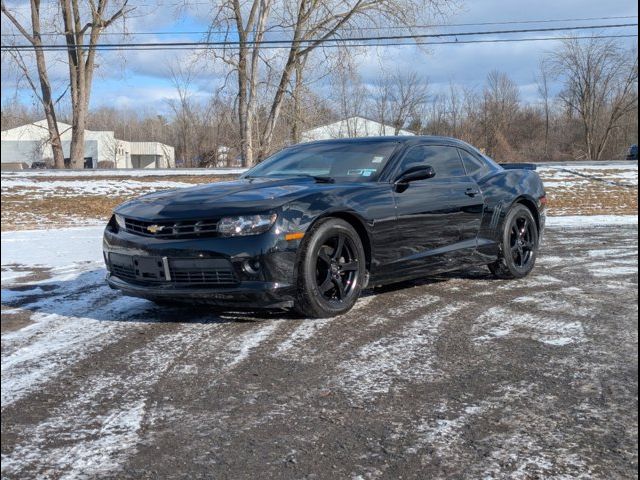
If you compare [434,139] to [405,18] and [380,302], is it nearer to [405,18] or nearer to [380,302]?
[380,302]

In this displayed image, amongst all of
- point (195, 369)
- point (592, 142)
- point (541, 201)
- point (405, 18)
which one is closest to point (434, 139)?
point (541, 201)

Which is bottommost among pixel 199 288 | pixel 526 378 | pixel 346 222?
pixel 526 378

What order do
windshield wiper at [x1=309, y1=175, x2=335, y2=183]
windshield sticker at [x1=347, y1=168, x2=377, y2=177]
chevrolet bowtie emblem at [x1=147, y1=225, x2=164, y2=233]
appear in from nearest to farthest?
chevrolet bowtie emblem at [x1=147, y1=225, x2=164, y2=233] < windshield wiper at [x1=309, y1=175, x2=335, y2=183] < windshield sticker at [x1=347, y1=168, x2=377, y2=177]

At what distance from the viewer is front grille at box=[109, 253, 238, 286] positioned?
415cm

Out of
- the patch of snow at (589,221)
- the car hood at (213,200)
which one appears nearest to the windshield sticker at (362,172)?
the car hood at (213,200)

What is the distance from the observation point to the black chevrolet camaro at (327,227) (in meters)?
4.19

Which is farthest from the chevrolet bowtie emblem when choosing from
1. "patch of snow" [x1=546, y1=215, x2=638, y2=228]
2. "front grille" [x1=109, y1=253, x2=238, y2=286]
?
"patch of snow" [x1=546, y1=215, x2=638, y2=228]

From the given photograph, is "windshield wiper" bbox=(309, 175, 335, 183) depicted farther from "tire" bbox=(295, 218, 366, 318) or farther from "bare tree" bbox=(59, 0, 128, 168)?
"bare tree" bbox=(59, 0, 128, 168)

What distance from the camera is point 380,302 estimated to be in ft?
17.5

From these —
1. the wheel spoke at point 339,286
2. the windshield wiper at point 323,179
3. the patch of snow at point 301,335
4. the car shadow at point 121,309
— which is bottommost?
the patch of snow at point 301,335

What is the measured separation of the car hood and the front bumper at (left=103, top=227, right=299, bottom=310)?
165 mm

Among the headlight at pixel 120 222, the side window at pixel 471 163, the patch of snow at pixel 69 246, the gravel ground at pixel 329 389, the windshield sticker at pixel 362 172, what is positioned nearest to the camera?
the gravel ground at pixel 329 389

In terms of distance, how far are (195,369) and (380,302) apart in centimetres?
212

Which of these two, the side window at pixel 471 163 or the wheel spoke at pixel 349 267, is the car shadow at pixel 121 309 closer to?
the wheel spoke at pixel 349 267
